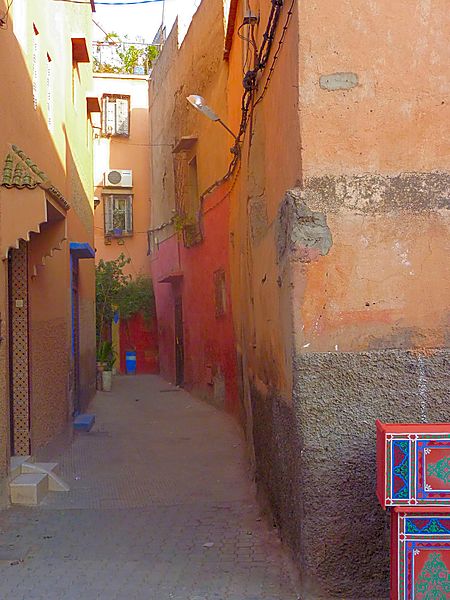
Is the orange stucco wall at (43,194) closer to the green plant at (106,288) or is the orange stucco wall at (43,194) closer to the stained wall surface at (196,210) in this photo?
the stained wall surface at (196,210)

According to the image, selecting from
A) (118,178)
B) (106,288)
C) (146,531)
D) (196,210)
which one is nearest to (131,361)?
(106,288)

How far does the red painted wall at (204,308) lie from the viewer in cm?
1261

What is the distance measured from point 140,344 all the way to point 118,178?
18.3ft

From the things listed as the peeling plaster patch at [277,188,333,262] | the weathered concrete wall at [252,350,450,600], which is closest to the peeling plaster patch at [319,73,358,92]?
the peeling plaster patch at [277,188,333,262]

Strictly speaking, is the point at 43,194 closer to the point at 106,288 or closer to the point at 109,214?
the point at 106,288

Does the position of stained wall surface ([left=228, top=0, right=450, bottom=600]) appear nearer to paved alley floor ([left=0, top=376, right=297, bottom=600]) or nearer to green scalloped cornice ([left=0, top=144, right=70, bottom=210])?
paved alley floor ([left=0, top=376, right=297, bottom=600])

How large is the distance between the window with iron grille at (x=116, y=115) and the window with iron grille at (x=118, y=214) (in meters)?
2.14

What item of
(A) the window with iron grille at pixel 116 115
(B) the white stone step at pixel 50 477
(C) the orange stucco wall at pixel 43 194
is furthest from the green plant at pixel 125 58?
(B) the white stone step at pixel 50 477

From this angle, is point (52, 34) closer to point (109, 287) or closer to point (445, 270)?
point (445, 270)

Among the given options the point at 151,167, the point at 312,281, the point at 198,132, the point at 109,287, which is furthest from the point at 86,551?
the point at 151,167

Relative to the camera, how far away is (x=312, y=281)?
4.53 meters

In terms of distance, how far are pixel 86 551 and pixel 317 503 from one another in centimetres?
205

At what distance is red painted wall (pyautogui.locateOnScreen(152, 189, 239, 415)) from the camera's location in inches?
496

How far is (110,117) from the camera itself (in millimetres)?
23766
